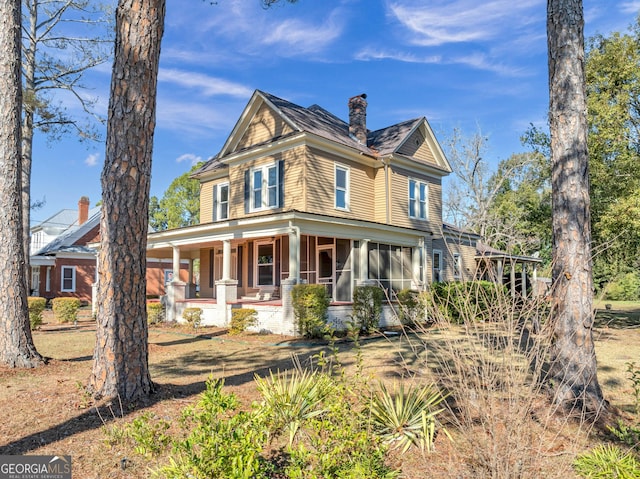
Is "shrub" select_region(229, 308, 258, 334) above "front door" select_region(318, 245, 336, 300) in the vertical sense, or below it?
below

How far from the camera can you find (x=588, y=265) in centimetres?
539

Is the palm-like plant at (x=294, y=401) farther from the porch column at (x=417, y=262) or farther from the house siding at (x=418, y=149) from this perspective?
the house siding at (x=418, y=149)

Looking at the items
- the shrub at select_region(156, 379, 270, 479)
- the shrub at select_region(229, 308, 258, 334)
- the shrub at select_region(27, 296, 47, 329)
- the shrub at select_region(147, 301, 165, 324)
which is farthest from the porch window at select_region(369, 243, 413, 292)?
the shrub at select_region(156, 379, 270, 479)

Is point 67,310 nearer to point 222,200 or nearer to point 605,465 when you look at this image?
point 222,200

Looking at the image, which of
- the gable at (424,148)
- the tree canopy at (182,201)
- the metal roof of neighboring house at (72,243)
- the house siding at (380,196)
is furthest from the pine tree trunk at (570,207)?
the tree canopy at (182,201)

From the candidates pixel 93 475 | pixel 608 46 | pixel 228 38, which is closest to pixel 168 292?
pixel 228 38

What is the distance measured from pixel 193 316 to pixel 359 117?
10.8 metres

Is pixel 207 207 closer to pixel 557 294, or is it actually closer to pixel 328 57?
pixel 328 57

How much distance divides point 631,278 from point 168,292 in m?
31.4

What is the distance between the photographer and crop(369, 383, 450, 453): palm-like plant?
13.0 ft

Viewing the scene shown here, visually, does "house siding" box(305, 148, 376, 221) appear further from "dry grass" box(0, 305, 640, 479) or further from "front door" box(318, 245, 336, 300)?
"dry grass" box(0, 305, 640, 479)

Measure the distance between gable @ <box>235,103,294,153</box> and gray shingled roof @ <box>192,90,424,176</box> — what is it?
0.44 m

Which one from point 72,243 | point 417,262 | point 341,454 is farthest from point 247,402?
point 72,243

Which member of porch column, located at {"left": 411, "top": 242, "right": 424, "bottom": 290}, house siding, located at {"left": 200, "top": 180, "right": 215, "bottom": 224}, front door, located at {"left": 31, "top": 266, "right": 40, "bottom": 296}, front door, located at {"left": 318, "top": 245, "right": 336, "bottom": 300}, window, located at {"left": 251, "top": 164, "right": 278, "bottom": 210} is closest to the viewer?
window, located at {"left": 251, "top": 164, "right": 278, "bottom": 210}
